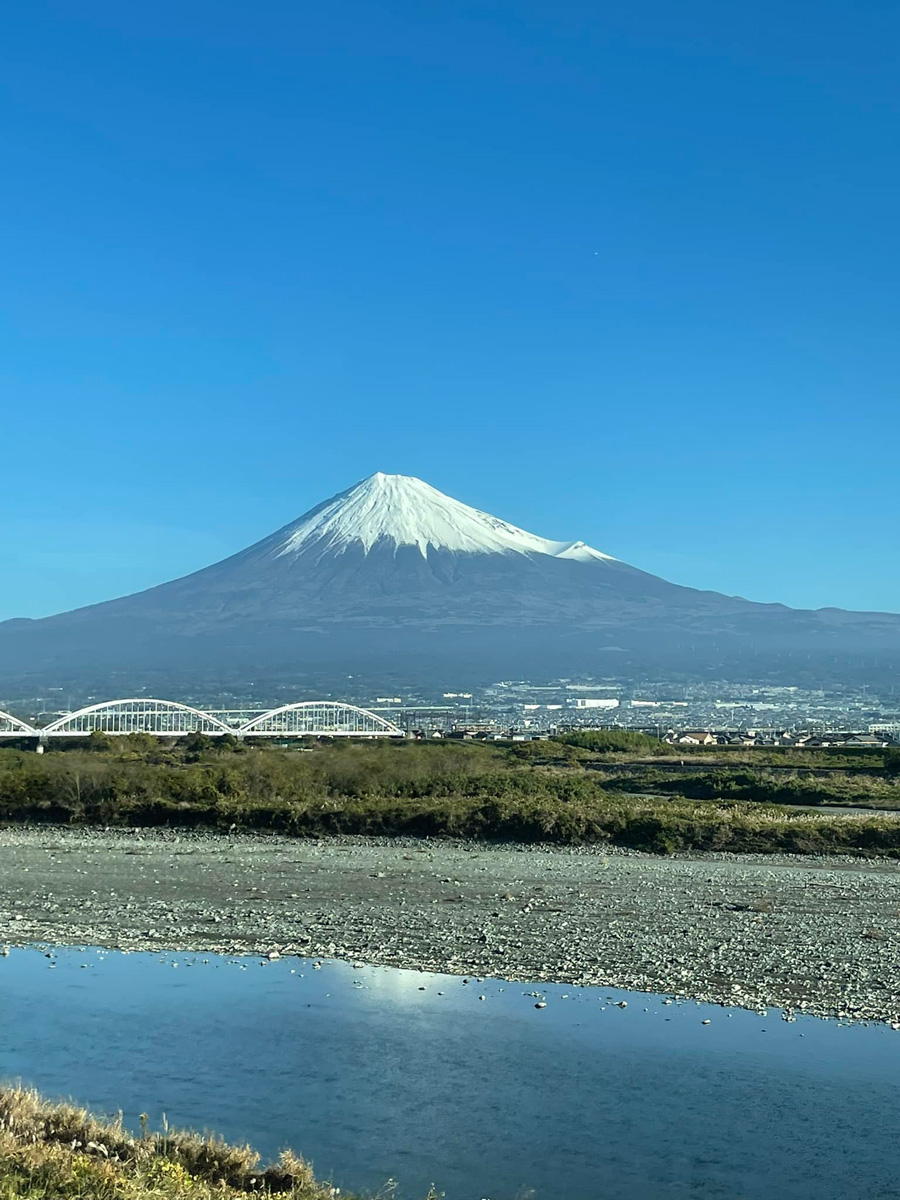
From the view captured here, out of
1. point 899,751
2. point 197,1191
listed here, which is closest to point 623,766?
point 899,751

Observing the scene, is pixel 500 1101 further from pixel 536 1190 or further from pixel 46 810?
pixel 46 810

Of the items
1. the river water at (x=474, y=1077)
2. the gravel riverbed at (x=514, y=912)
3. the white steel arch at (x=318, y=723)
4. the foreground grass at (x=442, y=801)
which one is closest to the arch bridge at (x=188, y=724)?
the white steel arch at (x=318, y=723)

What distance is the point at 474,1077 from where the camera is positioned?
37.0 feet

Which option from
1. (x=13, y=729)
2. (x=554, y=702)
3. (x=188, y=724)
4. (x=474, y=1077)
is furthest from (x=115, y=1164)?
(x=554, y=702)

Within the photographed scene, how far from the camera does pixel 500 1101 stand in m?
10.7

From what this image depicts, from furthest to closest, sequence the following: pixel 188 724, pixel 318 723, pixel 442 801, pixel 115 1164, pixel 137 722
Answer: pixel 318 723 < pixel 137 722 < pixel 188 724 < pixel 442 801 < pixel 115 1164

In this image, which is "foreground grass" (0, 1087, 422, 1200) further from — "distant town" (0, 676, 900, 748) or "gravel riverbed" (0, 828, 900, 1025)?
"distant town" (0, 676, 900, 748)

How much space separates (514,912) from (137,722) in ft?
253

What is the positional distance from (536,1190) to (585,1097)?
2132mm

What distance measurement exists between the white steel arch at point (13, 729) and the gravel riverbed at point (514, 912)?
4188cm

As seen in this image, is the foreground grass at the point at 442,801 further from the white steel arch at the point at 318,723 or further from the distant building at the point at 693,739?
the white steel arch at the point at 318,723

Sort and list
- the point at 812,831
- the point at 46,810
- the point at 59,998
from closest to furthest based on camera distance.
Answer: the point at 59,998 < the point at 812,831 < the point at 46,810

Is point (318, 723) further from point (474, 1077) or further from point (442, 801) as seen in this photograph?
point (474, 1077)

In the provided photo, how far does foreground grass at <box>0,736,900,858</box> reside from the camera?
1115 inches
